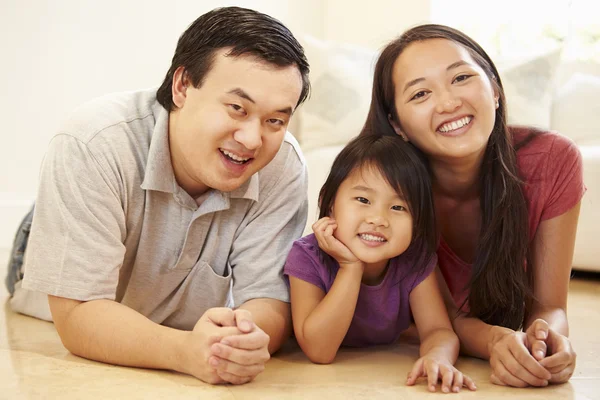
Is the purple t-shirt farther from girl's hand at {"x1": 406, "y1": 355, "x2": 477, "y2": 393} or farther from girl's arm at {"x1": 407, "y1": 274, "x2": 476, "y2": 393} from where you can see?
girl's hand at {"x1": 406, "y1": 355, "x2": 477, "y2": 393}

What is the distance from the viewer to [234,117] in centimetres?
159

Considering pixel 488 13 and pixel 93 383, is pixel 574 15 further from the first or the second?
pixel 93 383

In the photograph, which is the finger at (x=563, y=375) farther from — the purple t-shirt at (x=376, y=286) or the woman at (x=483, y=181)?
the purple t-shirt at (x=376, y=286)

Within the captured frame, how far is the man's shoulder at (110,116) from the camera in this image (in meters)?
1.64

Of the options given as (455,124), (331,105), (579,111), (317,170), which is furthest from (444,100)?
(579,111)

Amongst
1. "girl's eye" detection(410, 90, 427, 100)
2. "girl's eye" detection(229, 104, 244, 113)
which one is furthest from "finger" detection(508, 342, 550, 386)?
"girl's eye" detection(229, 104, 244, 113)

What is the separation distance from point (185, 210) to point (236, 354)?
1.42ft

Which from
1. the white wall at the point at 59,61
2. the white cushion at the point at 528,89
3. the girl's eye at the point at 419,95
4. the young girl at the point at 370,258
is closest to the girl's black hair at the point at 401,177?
the young girl at the point at 370,258

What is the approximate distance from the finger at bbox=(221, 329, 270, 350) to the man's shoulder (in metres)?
0.53

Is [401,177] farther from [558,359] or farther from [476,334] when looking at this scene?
[558,359]

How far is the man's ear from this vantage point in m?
1.69

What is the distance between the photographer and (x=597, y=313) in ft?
7.87

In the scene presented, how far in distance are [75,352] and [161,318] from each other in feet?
0.89

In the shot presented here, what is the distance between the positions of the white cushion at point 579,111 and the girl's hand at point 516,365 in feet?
6.66
